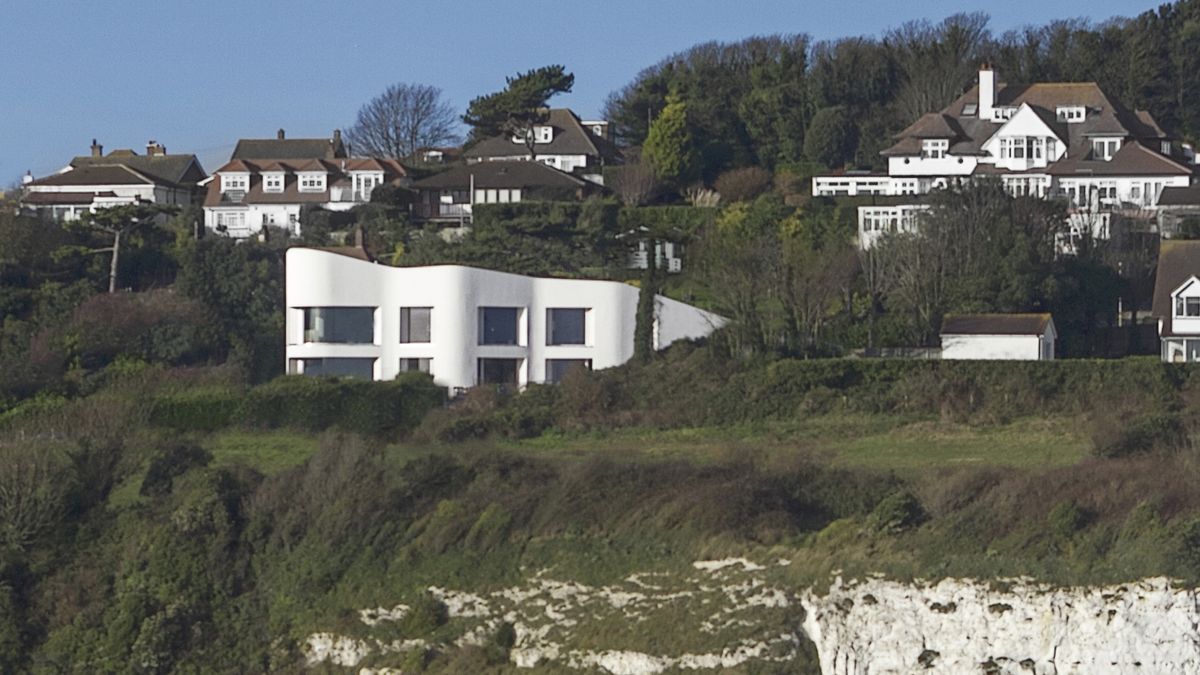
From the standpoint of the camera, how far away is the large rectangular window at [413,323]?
1725 inches

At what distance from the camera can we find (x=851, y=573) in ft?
87.3

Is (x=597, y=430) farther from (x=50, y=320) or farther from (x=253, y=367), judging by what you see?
(x=50, y=320)

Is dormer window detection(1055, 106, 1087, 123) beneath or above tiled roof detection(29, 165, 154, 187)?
above

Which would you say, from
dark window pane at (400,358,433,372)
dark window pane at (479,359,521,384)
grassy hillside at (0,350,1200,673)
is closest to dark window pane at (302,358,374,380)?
dark window pane at (400,358,433,372)

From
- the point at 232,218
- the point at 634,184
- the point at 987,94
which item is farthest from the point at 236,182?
the point at 987,94

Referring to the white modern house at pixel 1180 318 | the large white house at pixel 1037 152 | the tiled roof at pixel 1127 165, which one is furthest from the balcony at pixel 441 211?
the white modern house at pixel 1180 318

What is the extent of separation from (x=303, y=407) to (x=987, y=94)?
98.1 feet

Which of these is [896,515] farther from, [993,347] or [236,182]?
[236,182]

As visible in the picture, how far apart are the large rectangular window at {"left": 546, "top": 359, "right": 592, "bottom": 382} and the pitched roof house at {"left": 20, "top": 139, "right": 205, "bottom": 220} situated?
17.8m

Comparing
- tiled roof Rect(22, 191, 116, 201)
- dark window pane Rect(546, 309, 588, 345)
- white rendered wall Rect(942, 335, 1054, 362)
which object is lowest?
white rendered wall Rect(942, 335, 1054, 362)

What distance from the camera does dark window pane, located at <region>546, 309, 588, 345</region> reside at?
145 feet

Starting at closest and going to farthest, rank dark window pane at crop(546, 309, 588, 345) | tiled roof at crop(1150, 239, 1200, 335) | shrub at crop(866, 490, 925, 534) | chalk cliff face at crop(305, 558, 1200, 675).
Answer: chalk cliff face at crop(305, 558, 1200, 675)
shrub at crop(866, 490, 925, 534)
dark window pane at crop(546, 309, 588, 345)
tiled roof at crop(1150, 239, 1200, 335)

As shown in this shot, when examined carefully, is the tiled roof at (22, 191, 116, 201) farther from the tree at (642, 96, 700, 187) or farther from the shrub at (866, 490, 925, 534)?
the shrub at (866, 490, 925, 534)

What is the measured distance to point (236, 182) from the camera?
206 ft
